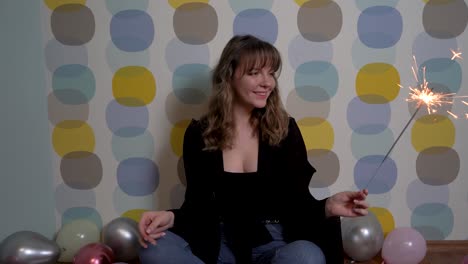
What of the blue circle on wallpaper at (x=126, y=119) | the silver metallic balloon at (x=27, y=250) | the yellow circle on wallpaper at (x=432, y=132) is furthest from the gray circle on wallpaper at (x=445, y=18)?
the silver metallic balloon at (x=27, y=250)

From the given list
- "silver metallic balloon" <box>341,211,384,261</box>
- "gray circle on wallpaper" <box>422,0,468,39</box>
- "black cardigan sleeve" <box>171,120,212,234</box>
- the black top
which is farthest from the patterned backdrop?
the black top

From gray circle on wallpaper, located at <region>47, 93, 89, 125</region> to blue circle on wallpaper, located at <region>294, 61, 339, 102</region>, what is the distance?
984 millimetres

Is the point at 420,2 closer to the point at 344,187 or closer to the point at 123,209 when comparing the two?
the point at 344,187

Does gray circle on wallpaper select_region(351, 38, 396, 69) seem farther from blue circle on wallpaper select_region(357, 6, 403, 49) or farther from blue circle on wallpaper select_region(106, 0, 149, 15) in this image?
blue circle on wallpaper select_region(106, 0, 149, 15)

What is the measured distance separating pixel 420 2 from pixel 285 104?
0.72m

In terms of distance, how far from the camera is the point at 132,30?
1880 millimetres

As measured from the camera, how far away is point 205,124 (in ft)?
5.40

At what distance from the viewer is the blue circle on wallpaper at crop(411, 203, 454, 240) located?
1.96 m

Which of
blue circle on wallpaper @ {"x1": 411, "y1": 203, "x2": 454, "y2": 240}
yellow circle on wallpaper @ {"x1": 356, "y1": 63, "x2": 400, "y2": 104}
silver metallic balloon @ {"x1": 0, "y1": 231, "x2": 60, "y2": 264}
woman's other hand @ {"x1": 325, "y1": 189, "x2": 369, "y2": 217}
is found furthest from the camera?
blue circle on wallpaper @ {"x1": 411, "y1": 203, "x2": 454, "y2": 240}

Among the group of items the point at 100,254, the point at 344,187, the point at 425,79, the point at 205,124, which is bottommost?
the point at 100,254

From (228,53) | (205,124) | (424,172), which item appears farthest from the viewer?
(424,172)

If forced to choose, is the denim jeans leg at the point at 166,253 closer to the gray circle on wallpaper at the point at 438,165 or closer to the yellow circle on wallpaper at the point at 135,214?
the yellow circle on wallpaper at the point at 135,214

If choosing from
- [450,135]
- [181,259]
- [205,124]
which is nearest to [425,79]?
[450,135]

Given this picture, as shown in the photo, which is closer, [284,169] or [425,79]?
[284,169]
